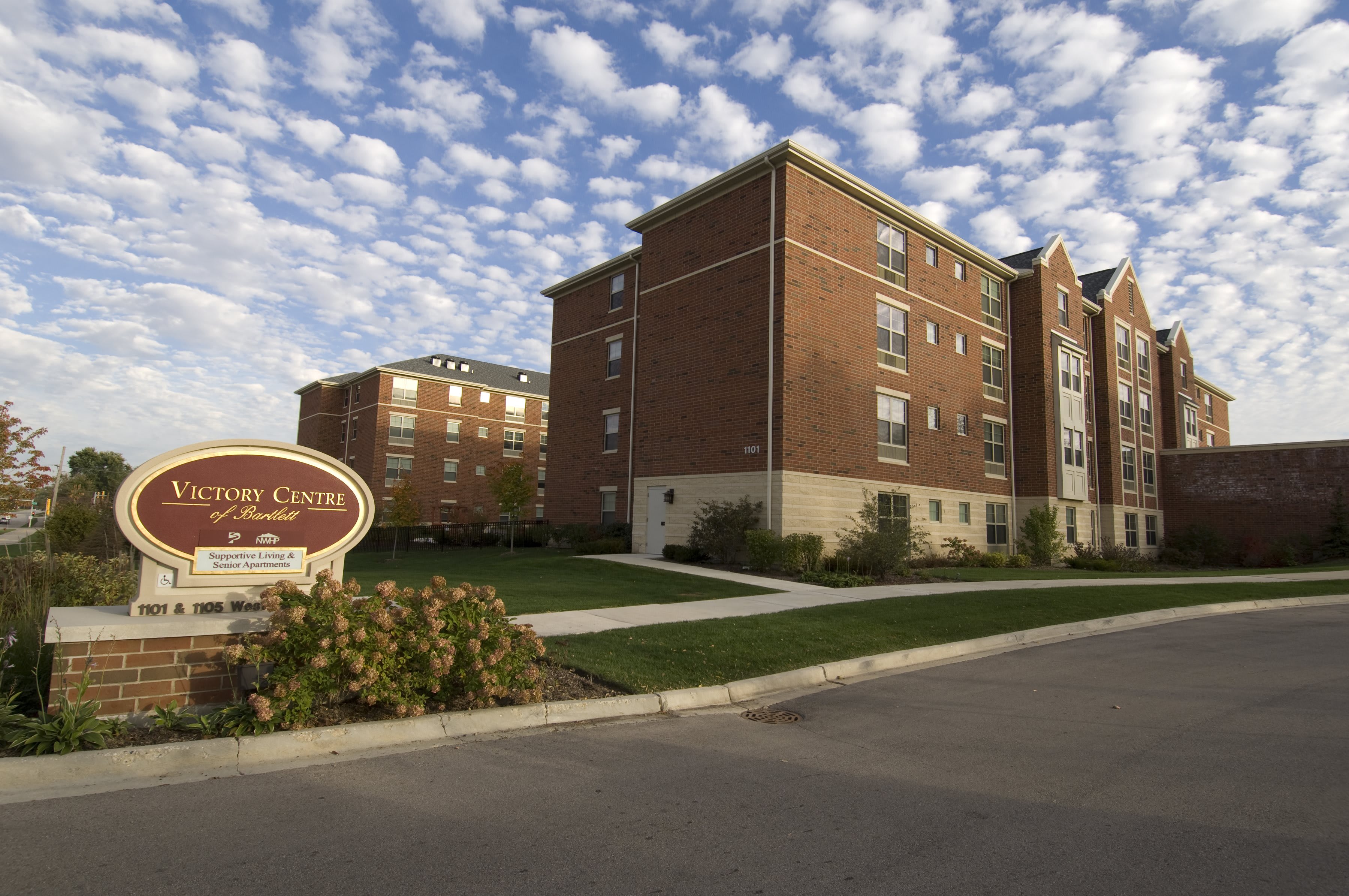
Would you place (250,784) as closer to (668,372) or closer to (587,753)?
(587,753)

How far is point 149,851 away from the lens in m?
3.76

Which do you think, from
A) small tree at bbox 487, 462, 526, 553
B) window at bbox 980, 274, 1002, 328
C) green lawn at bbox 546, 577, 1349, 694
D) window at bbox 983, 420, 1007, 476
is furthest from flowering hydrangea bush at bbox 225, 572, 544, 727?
window at bbox 980, 274, 1002, 328

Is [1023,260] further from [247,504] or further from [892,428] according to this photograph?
[247,504]

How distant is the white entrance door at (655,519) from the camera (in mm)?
24656

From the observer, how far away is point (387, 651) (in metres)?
5.88

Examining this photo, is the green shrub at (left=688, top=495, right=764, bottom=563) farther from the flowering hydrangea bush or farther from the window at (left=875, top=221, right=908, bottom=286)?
the flowering hydrangea bush

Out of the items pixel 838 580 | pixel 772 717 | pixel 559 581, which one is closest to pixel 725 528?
pixel 838 580

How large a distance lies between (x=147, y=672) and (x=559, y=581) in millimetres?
11976

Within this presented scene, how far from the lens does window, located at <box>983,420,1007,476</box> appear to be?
29828 mm

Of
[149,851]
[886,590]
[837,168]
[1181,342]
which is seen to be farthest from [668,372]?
[1181,342]

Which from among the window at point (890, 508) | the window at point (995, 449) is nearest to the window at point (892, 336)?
the window at point (890, 508)

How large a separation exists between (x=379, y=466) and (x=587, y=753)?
47713 mm

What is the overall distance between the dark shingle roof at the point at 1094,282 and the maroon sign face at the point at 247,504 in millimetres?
37870

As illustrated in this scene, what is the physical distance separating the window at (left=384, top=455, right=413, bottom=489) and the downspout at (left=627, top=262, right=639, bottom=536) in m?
24.8
